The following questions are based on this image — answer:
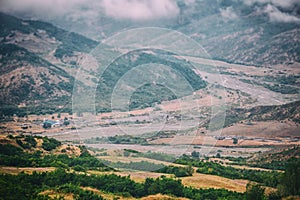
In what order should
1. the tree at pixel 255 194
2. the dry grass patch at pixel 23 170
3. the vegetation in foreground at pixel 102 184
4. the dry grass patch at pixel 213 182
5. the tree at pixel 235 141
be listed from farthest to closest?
the tree at pixel 235 141, the dry grass patch at pixel 213 182, the dry grass patch at pixel 23 170, the vegetation in foreground at pixel 102 184, the tree at pixel 255 194

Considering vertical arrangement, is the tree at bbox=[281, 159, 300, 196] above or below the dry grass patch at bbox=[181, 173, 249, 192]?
above

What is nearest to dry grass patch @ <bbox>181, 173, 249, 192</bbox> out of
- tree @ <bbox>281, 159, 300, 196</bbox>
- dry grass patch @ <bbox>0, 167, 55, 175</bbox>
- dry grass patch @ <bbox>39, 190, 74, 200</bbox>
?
tree @ <bbox>281, 159, 300, 196</bbox>

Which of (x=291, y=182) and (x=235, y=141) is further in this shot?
(x=235, y=141)

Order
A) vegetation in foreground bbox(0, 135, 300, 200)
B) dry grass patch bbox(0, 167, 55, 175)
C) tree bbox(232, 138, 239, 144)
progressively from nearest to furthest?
vegetation in foreground bbox(0, 135, 300, 200), dry grass patch bbox(0, 167, 55, 175), tree bbox(232, 138, 239, 144)

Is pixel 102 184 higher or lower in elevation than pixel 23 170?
lower

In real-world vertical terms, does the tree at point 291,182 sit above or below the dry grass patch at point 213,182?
above

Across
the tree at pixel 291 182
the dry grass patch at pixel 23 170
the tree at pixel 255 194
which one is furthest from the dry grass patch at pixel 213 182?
the dry grass patch at pixel 23 170

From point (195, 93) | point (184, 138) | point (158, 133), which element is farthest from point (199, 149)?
point (195, 93)

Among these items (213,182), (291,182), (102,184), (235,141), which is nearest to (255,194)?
(291,182)

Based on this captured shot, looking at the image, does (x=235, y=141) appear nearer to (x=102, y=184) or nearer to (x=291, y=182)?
(x=291, y=182)

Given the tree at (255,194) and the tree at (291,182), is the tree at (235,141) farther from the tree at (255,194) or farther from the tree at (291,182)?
the tree at (255,194)

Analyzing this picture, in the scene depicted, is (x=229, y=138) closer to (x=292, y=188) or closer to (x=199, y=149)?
(x=199, y=149)

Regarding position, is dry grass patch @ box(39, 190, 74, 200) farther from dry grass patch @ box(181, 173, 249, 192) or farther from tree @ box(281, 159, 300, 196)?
tree @ box(281, 159, 300, 196)
